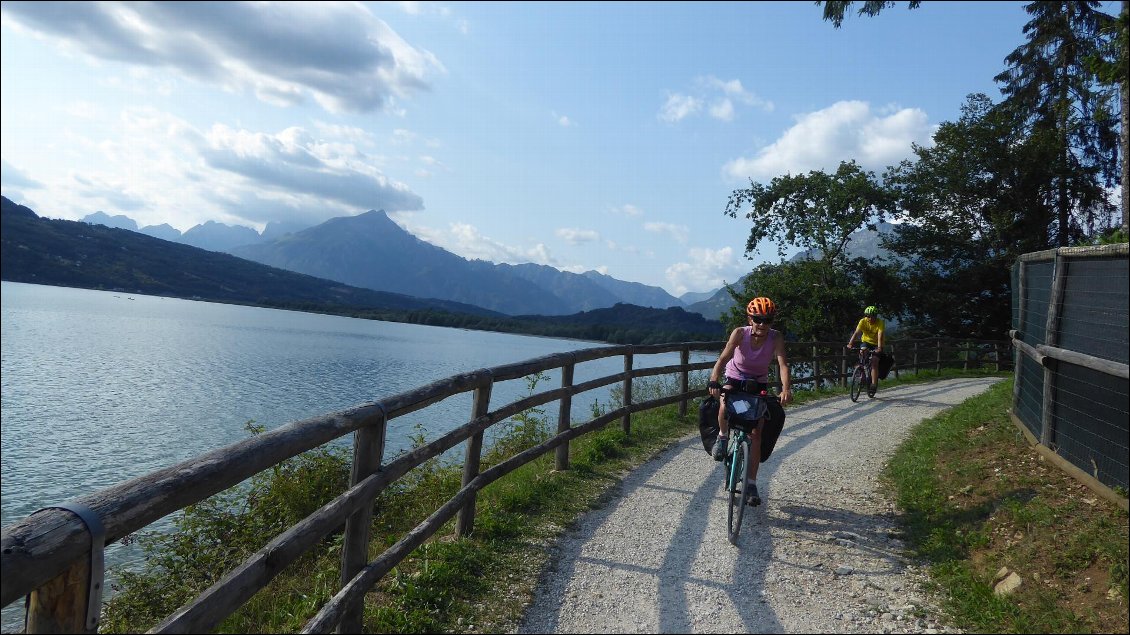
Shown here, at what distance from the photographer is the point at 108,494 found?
2340mm

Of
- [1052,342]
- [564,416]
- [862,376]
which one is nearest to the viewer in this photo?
[1052,342]

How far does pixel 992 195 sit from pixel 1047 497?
1365 inches

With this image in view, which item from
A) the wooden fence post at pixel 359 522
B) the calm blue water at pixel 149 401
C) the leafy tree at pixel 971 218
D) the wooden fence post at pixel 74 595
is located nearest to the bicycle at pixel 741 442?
the wooden fence post at pixel 359 522

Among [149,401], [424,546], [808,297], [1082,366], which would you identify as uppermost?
[808,297]

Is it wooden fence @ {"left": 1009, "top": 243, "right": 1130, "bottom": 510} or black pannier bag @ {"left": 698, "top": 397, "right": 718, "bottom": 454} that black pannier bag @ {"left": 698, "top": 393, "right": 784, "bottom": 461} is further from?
wooden fence @ {"left": 1009, "top": 243, "right": 1130, "bottom": 510}

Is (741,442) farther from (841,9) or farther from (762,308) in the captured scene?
(841,9)

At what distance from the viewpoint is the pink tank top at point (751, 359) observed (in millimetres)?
A: 6605

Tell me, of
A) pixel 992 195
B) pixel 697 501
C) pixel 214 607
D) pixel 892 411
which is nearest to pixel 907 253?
pixel 992 195

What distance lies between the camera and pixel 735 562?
5.60m

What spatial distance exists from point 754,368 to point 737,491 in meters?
1.21

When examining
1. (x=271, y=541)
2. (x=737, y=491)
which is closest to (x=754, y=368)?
(x=737, y=491)

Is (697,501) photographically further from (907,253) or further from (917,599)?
(907,253)

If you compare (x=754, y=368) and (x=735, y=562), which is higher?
(x=754, y=368)

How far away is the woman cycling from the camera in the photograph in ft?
21.5
